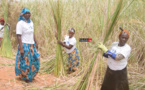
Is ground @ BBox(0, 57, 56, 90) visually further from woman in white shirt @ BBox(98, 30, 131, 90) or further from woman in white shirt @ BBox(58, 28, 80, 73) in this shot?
woman in white shirt @ BBox(98, 30, 131, 90)

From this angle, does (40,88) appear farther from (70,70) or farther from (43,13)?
(43,13)

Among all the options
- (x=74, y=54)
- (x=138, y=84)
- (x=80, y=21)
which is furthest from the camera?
(x=80, y=21)

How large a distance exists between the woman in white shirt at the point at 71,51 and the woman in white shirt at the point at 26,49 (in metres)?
0.93

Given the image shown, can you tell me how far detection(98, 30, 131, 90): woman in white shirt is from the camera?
246cm

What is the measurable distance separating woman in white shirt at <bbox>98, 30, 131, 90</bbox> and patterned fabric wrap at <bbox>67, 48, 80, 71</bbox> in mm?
2103

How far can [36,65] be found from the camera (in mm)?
3943

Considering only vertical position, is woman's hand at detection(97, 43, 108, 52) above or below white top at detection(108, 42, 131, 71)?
above

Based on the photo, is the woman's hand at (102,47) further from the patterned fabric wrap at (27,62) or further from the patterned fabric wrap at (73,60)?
the patterned fabric wrap at (73,60)

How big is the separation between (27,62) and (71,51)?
1.26 meters

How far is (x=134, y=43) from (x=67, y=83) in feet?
5.80

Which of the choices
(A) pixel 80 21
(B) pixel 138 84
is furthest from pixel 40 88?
(A) pixel 80 21

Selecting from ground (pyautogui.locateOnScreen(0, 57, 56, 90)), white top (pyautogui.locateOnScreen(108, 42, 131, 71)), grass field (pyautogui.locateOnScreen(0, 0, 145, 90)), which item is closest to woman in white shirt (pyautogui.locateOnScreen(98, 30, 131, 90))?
white top (pyautogui.locateOnScreen(108, 42, 131, 71))

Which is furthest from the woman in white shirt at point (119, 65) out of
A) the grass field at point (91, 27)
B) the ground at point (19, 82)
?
the ground at point (19, 82)

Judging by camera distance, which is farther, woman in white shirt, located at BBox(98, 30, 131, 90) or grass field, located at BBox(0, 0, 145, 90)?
grass field, located at BBox(0, 0, 145, 90)
